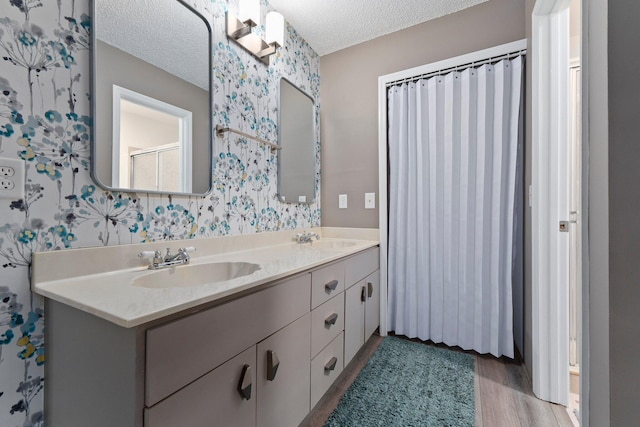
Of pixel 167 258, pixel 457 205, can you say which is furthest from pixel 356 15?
pixel 167 258

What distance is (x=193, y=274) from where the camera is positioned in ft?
3.71

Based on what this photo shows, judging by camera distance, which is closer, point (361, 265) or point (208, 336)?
point (208, 336)

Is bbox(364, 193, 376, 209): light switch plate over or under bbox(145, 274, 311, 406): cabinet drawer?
over

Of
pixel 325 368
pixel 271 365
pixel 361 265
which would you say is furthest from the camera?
pixel 361 265

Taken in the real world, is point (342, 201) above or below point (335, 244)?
above

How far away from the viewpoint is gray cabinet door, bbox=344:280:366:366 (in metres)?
1.51

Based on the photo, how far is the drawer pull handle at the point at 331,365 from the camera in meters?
1.28

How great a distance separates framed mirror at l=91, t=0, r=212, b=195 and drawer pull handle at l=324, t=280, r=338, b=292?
2.49ft

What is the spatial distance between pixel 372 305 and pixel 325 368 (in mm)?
724

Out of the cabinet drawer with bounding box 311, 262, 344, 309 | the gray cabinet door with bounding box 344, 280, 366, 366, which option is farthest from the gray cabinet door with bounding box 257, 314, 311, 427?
the gray cabinet door with bounding box 344, 280, 366, 366

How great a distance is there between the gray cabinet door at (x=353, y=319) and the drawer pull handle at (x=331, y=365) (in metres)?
0.15

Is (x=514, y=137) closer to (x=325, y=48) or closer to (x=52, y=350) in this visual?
(x=325, y=48)

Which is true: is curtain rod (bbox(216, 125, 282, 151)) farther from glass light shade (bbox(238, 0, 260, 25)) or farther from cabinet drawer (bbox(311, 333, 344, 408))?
cabinet drawer (bbox(311, 333, 344, 408))

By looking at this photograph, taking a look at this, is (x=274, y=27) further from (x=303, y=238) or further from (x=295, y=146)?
(x=303, y=238)
